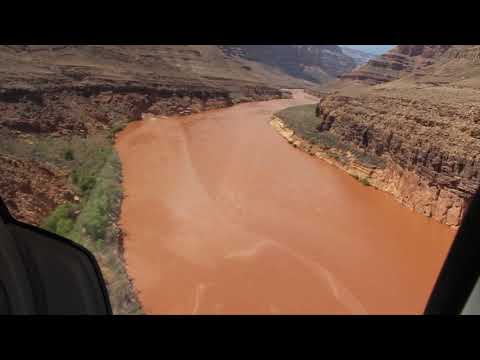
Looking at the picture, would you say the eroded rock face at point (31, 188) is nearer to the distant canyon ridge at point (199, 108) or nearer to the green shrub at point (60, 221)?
the distant canyon ridge at point (199, 108)

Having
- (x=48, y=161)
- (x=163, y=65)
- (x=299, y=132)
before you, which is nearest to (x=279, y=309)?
(x=48, y=161)

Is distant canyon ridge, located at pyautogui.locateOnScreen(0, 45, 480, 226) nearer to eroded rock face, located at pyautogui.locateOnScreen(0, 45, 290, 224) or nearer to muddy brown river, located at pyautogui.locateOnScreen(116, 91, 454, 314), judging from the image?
eroded rock face, located at pyautogui.locateOnScreen(0, 45, 290, 224)

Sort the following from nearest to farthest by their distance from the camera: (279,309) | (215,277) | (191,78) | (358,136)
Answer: (279,309) → (215,277) → (358,136) → (191,78)

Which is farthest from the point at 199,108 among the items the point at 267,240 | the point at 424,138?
the point at 267,240

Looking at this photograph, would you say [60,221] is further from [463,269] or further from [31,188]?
[463,269]

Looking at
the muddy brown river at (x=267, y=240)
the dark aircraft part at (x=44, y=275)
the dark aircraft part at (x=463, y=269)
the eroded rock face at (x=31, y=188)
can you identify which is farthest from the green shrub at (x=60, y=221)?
the dark aircraft part at (x=463, y=269)
